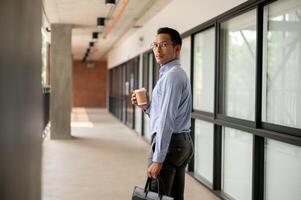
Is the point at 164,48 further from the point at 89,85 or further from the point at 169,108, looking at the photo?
the point at 89,85

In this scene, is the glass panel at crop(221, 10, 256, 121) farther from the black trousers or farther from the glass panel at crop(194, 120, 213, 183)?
the black trousers

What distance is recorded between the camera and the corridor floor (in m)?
5.09

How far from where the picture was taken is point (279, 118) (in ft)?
12.0

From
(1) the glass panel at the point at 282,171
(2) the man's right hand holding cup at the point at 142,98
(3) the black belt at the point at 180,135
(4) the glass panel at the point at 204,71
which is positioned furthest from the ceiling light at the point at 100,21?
Answer: (3) the black belt at the point at 180,135

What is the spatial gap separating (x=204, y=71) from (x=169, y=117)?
359 cm

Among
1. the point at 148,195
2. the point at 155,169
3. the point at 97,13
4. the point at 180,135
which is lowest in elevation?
the point at 148,195

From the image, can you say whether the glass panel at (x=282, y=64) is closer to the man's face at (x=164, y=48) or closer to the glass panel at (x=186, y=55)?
the man's face at (x=164, y=48)

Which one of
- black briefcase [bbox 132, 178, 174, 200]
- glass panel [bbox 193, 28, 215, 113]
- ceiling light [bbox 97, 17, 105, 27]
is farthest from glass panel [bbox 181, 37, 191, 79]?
black briefcase [bbox 132, 178, 174, 200]

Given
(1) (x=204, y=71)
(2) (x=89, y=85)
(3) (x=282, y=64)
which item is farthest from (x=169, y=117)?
(2) (x=89, y=85)

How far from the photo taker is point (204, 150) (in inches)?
230

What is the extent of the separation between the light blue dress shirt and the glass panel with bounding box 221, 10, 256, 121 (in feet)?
6.31

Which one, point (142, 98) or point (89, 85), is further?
point (89, 85)

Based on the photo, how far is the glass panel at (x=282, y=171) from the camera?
11.2ft

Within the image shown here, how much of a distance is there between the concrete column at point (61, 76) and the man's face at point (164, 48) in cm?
796
